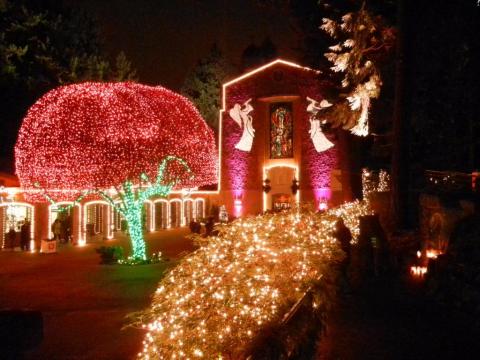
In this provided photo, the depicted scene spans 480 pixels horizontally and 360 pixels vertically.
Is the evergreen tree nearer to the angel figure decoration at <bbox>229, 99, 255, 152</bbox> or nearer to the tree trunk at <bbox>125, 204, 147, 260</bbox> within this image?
the angel figure decoration at <bbox>229, 99, 255, 152</bbox>

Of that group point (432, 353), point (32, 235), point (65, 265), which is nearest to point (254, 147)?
point (32, 235)

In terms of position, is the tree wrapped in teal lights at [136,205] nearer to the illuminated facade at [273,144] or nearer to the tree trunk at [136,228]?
the tree trunk at [136,228]

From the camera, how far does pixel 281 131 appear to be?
41031mm

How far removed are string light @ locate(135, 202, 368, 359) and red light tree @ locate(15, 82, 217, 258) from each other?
421 inches

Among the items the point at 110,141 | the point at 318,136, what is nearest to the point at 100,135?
the point at 110,141

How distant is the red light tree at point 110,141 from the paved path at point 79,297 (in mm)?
2967

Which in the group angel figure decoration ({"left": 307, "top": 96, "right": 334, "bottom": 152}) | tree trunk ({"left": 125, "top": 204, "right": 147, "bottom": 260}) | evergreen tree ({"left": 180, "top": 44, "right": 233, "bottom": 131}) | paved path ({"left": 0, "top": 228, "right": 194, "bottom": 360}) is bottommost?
paved path ({"left": 0, "top": 228, "right": 194, "bottom": 360})

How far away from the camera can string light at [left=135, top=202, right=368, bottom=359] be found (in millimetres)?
5707

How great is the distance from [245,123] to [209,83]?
17.7 meters

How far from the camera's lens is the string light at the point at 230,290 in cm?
571

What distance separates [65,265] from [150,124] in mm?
6287

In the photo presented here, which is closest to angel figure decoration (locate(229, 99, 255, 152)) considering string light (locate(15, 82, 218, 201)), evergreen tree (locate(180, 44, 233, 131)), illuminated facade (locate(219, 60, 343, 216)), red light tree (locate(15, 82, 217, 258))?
illuminated facade (locate(219, 60, 343, 216))

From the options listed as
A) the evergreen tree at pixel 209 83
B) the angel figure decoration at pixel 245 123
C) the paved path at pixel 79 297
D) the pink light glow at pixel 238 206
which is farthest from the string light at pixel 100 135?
the evergreen tree at pixel 209 83

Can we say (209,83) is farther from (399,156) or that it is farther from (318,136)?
(399,156)
